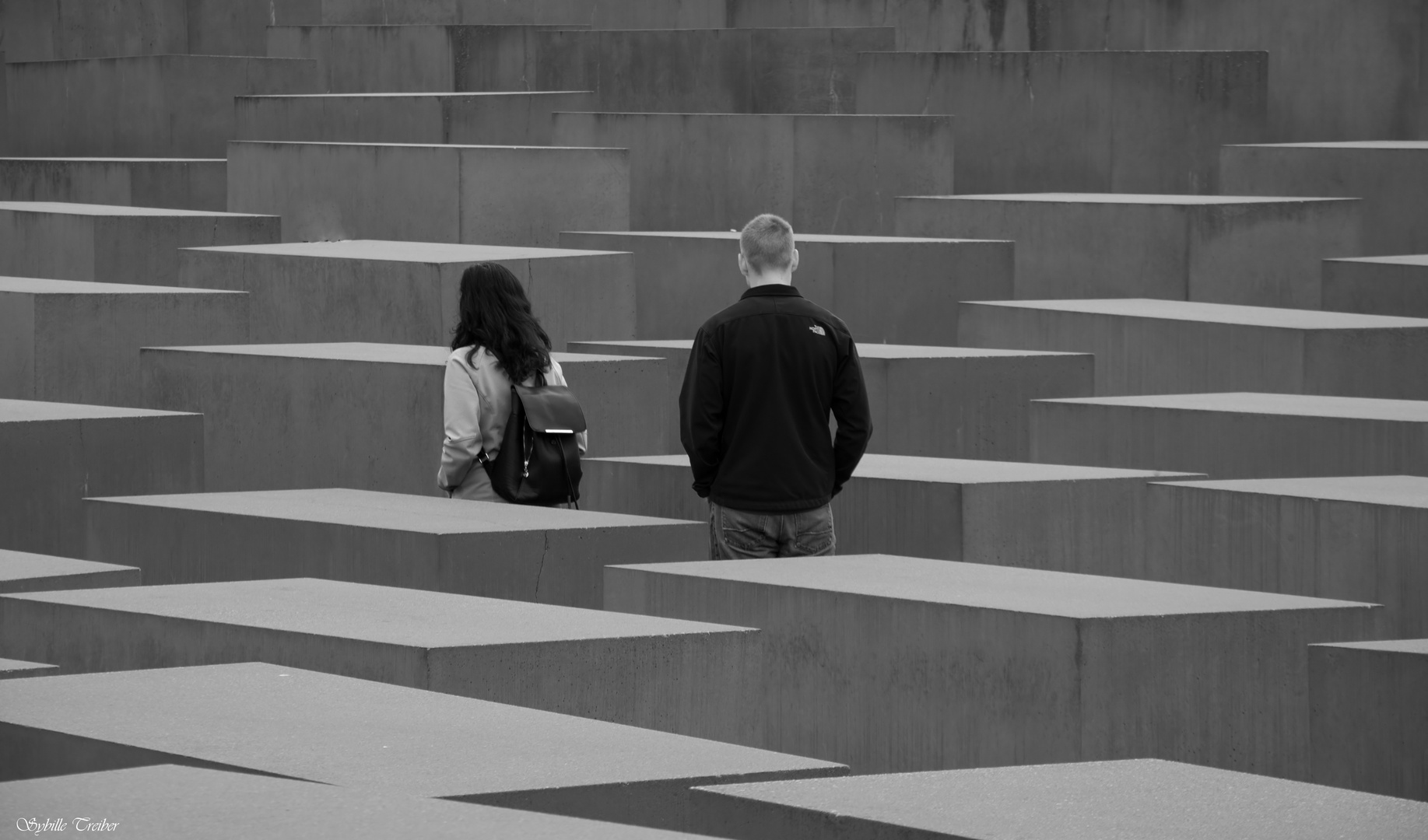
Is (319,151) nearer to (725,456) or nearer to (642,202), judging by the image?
(642,202)

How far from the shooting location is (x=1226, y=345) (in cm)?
984

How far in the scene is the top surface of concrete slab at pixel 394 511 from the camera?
679cm

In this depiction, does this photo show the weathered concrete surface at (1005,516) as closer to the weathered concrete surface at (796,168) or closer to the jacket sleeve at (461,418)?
the jacket sleeve at (461,418)

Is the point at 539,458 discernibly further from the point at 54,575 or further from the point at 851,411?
the point at 54,575

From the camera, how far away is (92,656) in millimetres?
5531

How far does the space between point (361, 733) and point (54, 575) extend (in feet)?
7.73

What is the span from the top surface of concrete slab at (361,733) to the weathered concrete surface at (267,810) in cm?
28

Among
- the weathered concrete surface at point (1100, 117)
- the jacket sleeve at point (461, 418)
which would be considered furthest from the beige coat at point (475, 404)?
the weathered concrete surface at point (1100, 117)

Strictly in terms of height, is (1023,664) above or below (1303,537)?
below

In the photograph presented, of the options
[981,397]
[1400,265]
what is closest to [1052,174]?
[1400,265]

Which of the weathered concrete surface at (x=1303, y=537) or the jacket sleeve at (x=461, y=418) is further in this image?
the jacket sleeve at (x=461, y=418)

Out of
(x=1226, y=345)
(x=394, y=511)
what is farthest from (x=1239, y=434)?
(x=394, y=511)

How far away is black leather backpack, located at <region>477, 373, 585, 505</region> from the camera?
7168mm

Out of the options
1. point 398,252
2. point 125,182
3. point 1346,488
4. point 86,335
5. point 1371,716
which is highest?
point 125,182
